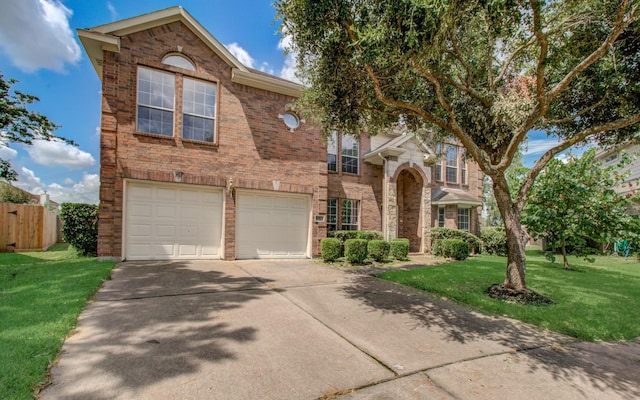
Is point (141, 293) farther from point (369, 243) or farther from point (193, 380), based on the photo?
point (369, 243)

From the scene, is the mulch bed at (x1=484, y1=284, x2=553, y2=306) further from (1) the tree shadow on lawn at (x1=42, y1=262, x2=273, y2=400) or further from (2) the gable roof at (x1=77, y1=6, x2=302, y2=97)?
(2) the gable roof at (x1=77, y1=6, x2=302, y2=97)

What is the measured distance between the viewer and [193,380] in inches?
114

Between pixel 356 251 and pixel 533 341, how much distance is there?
22.5 feet

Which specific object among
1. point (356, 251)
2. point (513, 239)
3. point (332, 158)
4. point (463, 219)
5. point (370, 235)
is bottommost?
point (356, 251)

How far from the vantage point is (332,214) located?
1417 cm

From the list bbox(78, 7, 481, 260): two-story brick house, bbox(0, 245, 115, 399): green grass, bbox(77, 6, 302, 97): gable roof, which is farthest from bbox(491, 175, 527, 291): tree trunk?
bbox(77, 6, 302, 97): gable roof

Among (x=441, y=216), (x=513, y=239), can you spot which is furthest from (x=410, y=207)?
(x=513, y=239)

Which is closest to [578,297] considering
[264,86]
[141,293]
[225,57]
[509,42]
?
[509,42]

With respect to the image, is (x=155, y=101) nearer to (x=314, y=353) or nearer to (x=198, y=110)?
(x=198, y=110)

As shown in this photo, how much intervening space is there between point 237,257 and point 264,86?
6309mm

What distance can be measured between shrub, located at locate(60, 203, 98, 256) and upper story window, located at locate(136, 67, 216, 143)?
3.39 m

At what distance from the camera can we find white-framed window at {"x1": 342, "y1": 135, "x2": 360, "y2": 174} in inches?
579

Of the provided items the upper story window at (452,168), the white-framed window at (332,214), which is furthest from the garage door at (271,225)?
the upper story window at (452,168)

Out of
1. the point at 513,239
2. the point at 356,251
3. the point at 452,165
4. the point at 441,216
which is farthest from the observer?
the point at 452,165
